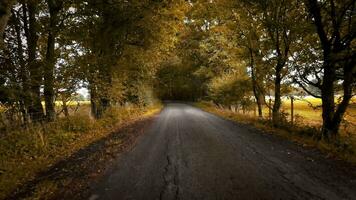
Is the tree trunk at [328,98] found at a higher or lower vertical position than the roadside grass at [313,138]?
higher

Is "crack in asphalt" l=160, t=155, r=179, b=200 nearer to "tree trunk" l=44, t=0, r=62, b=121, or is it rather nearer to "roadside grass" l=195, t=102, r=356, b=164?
"roadside grass" l=195, t=102, r=356, b=164

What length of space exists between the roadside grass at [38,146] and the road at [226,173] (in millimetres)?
1682

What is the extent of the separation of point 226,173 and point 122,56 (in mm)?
13233

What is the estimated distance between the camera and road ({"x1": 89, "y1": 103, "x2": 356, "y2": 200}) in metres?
4.50

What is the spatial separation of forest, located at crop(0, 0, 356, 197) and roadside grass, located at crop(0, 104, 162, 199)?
4 cm

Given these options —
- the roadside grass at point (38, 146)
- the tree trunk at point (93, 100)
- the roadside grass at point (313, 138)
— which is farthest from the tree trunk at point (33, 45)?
the roadside grass at point (313, 138)

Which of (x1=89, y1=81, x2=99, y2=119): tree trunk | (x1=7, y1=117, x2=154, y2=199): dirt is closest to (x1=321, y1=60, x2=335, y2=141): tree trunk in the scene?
(x1=7, y1=117, x2=154, y2=199): dirt

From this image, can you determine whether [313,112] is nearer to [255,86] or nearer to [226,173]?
[255,86]

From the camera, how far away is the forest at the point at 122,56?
315 inches

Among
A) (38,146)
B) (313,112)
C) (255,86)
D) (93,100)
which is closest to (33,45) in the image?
(93,100)

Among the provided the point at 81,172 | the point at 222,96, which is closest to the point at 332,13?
the point at 81,172

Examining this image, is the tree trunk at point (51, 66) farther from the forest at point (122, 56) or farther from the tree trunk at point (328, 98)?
the tree trunk at point (328, 98)

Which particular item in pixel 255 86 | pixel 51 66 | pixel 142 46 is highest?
pixel 142 46

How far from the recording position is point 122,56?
56.1 feet
